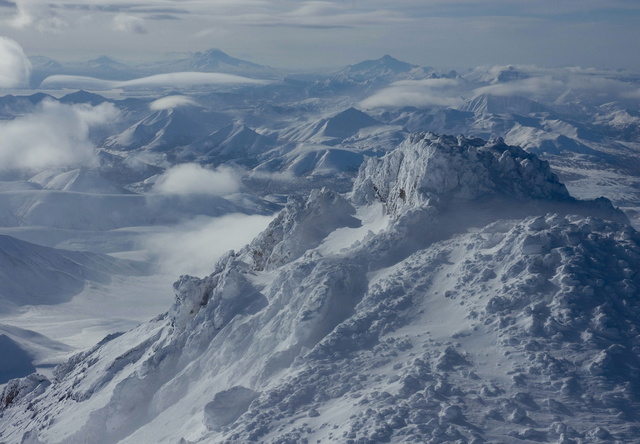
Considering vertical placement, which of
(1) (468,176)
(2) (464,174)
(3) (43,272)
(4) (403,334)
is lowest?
(3) (43,272)

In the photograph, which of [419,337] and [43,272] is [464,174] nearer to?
[419,337]

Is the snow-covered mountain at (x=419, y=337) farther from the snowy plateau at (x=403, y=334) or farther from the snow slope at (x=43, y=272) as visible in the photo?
the snow slope at (x=43, y=272)

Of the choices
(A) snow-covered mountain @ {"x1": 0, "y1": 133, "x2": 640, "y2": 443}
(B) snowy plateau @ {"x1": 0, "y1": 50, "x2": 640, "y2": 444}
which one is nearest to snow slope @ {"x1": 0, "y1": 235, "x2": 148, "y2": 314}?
(B) snowy plateau @ {"x1": 0, "y1": 50, "x2": 640, "y2": 444}

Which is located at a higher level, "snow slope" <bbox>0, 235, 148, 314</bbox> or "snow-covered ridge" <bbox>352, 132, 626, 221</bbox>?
"snow-covered ridge" <bbox>352, 132, 626, 221</bbox>

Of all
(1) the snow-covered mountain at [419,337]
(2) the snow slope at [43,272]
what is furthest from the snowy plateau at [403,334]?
(2) the snow slope at [43,272]

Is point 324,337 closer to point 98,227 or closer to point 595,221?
point 595,221

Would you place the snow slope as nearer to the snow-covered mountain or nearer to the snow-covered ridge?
the snow-covered mountain

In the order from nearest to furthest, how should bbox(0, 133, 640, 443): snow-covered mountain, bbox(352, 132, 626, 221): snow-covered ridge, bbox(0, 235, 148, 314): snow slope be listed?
bbox(0, 133, 640, 443): snow-covered mountain, bbox(352, 132, 626, 221): snow-covered ridge, bbox(0, 235, 148, 314): snow slope

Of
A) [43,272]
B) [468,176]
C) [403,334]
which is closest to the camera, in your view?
[403,334]

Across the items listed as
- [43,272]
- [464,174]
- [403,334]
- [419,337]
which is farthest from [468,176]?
[43,272]
